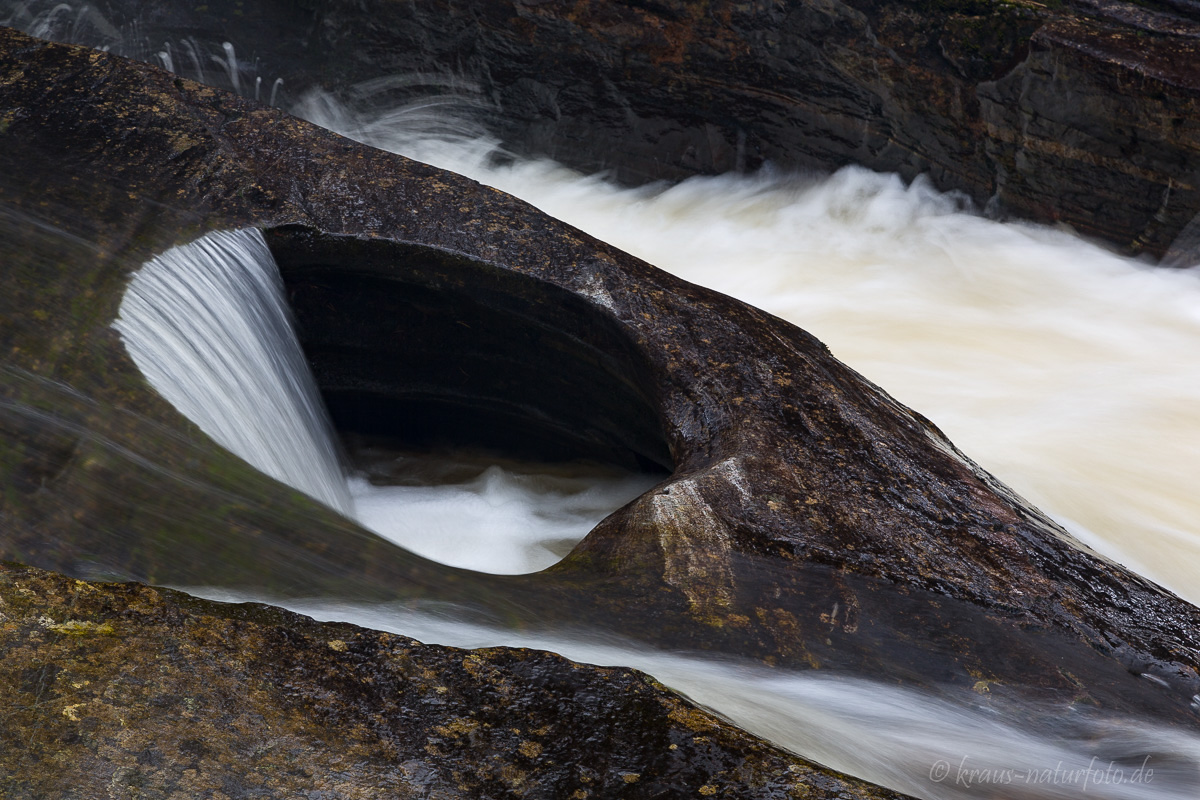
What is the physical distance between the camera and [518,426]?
4055mm

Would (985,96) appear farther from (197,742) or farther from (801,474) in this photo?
(197,742)

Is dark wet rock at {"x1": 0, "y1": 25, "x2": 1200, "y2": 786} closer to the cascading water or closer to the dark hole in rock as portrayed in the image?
the dark hole in rock

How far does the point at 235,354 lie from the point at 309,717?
178 cm

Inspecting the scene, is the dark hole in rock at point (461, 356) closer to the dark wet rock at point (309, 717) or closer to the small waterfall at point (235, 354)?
the small waterfall at point (235, 354)

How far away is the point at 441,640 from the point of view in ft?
6.23

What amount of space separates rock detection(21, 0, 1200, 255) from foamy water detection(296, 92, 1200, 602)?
0.71 ft

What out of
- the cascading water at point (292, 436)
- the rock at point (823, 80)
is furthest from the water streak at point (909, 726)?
the rock at point (823, 80)

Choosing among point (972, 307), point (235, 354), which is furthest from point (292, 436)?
point (972, 307)

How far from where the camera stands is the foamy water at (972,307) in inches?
145

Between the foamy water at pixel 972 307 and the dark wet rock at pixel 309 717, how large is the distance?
2.24 m

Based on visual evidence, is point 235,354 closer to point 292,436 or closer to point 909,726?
point 292,436

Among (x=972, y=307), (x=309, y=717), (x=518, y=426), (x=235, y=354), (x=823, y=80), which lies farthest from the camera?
(x=823, y=80)

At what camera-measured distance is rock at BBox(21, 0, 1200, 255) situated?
16.5ft

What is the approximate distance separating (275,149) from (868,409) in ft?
7.77
